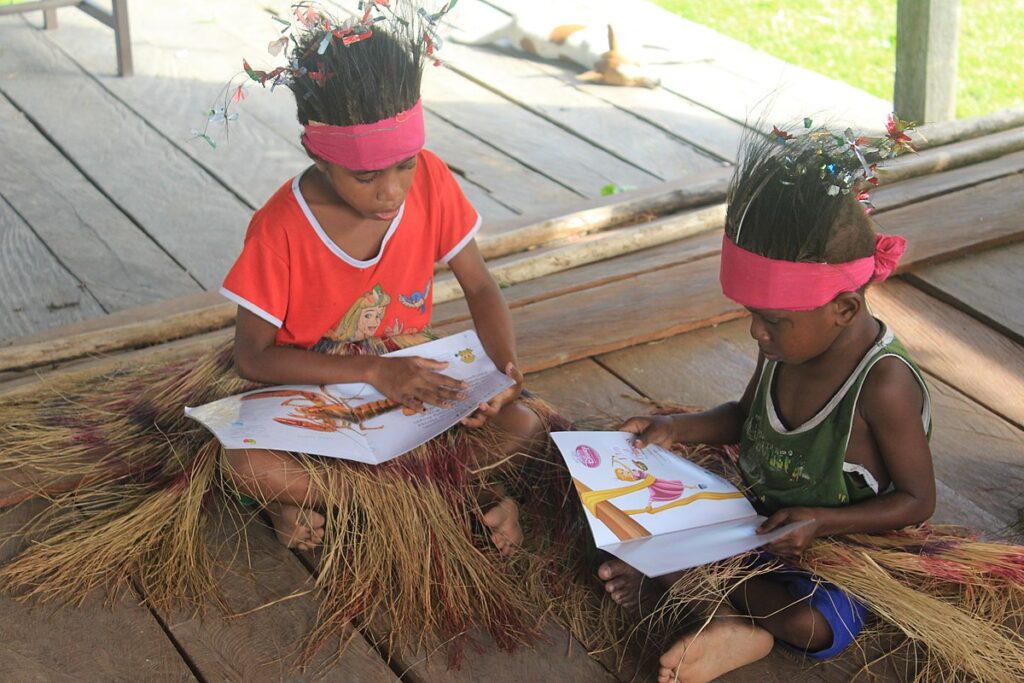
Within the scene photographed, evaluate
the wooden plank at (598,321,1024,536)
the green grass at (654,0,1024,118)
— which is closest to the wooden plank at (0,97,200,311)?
the wooden plank at (598,321,1024,536)

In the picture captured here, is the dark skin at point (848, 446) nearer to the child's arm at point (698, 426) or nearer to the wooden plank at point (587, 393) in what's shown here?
the child's arm at point (698, 426)

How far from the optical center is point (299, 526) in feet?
7.25

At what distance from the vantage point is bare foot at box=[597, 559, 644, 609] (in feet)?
6.79

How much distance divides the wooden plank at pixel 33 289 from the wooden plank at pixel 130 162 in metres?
0.29

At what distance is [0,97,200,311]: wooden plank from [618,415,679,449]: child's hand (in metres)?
1.42

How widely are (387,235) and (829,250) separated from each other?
85cm

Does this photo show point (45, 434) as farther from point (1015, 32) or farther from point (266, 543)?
point (1015, 32)

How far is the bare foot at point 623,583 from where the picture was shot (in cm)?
207

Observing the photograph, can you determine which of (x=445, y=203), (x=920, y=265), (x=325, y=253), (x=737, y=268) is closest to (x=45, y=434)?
(x=325, y=253)

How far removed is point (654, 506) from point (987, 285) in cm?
145

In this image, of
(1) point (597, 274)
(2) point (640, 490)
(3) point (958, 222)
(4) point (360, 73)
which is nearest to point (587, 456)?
(2) point (640, 490)

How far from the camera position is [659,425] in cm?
227

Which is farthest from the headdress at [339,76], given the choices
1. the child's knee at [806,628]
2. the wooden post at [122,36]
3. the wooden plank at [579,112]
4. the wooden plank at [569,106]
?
the wooden post at [122,36]

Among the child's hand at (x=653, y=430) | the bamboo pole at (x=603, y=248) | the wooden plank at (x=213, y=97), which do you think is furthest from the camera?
the wooden plank at (x=213, y=97)
